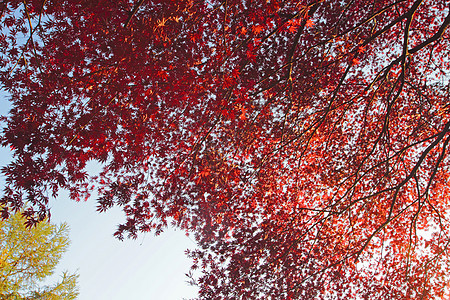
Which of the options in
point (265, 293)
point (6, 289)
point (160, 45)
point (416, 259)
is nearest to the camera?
point (160, 45)

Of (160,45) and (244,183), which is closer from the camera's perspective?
(160,45)

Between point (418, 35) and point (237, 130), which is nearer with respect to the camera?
Result: point (237, 130)

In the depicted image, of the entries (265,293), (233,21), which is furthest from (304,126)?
(265,293)

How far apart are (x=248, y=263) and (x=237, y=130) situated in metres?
3.79

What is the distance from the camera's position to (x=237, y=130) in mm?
6586

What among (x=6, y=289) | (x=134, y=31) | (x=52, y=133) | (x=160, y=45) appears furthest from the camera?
(x=6, y=289)

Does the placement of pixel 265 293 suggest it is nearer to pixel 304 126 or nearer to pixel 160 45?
pixel 304 126

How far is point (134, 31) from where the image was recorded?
13.3 feet

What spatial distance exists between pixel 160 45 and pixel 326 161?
6138mm

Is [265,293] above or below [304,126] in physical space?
below

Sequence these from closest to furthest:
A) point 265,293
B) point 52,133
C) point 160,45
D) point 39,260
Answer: point 52,133, point 160,45, point 265,293, point 39,260

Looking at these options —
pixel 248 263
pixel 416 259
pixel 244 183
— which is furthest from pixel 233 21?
pixel 416 259

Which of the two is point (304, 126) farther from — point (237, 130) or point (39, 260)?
point (39, 260)

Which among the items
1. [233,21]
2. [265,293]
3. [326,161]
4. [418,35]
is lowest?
[265,293]
